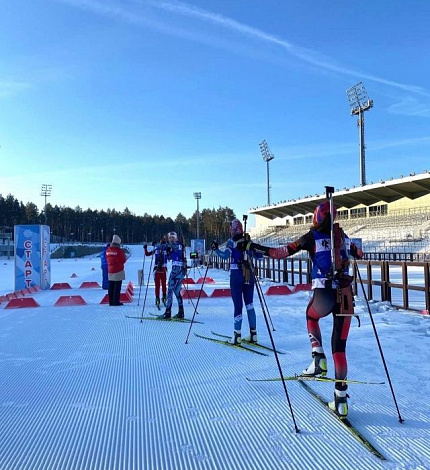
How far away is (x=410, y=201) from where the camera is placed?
4634 cm

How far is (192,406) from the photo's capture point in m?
3.63

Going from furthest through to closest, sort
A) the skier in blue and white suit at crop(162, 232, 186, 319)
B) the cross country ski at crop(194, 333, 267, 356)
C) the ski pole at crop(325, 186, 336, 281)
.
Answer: the skier in blue and white suit at crop(162, 232, 186, 319) < the cross country ski at crop(194, 333, 267, 356) < the ski pole at crop(325, 186, 336, 281)

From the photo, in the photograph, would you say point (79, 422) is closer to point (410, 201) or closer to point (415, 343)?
point (415, 343)

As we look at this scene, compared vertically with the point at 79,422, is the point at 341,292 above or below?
above

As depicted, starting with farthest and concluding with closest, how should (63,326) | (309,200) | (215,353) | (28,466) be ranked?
(309,200), (63,326), (215,353), (28,466)

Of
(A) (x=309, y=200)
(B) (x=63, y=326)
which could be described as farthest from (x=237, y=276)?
(A) (x=309, y=200)

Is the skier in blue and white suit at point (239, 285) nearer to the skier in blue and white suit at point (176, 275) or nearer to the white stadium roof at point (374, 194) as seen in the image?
the skier in blue and white suit at point (176, 275)

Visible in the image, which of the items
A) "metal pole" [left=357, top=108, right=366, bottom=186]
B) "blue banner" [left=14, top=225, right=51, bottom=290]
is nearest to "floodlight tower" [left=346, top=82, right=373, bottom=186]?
"metal pole" [left=357, top=108, right=366, bottom=186]

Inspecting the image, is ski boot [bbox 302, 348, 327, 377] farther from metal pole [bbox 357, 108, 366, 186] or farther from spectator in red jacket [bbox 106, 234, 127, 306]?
metal pole [bbox 357, 108, 366, 186]

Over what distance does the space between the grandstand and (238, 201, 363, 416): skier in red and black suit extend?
2809 centimetres

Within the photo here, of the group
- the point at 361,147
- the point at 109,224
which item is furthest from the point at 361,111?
the point at 109,224

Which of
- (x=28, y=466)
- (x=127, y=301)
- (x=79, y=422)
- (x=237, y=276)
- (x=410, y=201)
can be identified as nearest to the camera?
(x=28, y=466)

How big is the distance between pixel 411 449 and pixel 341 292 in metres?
1.17

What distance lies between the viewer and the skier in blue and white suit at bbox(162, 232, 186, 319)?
8.30 m
